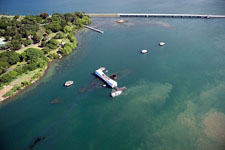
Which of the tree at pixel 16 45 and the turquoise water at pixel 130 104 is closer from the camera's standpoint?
the turquoise water at pixel 130 104

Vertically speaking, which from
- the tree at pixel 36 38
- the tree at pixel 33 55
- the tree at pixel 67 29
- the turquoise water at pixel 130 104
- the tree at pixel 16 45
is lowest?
the turquoise water at pixel 130 104

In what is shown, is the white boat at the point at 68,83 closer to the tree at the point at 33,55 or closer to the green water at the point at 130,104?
the green water at the point at 130,104

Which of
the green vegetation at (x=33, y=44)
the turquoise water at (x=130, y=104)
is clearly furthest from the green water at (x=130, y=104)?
the green vegetation at (x=33, y=44)

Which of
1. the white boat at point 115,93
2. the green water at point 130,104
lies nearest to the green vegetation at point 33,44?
the green water at point 130,104

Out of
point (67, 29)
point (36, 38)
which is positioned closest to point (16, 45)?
point (36, 38)

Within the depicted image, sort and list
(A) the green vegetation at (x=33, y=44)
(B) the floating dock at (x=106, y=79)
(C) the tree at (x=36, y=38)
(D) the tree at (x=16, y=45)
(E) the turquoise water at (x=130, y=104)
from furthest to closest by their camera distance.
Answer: (C) the tree at (x=36, y=38)
(D) the tree at (x=16, y=45)
(A) the green vegetation at (x=33, y=44)
(B) the floating dock at (x=106, y=79)
(E) the turquoise water at (x=130, y=104)

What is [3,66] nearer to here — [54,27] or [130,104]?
[54,27]

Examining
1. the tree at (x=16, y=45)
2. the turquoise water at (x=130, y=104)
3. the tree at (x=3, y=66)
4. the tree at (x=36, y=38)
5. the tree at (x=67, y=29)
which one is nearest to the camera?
the turquoise water at (x=130, y=104)

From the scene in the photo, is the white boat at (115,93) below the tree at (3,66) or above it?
below
